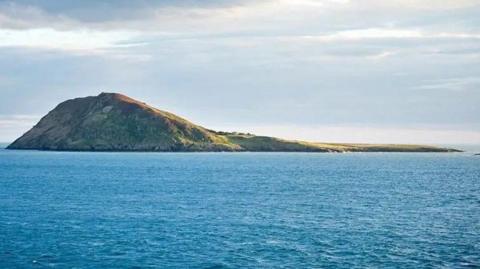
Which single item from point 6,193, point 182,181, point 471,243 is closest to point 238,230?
point 471,243

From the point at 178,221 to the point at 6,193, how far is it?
6180 centimetres

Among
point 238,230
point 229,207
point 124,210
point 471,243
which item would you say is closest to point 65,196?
point 124,210

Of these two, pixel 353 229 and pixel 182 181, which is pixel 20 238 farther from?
pixel 182 181

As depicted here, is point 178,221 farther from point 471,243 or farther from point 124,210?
point 471,243

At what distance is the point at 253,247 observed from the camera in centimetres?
7625

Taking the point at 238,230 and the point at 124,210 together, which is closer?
the point at 238,230

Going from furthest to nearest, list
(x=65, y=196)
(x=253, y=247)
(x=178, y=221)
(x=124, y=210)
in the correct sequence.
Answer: (x=65, y=196)
(x=124, y=210)
(x=178, y=221)
(x=253, y=247)

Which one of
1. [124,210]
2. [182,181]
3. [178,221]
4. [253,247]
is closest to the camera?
[253,247]

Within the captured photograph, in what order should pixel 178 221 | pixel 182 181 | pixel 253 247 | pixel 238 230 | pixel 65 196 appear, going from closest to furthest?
pixel 253 247, pixel 238 230, pixel 178 221, pixel 65 196, pixel 182 181

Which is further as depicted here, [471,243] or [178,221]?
[178,221]

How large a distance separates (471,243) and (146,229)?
1756 inches

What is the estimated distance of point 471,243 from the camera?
7888 cm

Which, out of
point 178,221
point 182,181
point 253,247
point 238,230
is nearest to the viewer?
point 253,247

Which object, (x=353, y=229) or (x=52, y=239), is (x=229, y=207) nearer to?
(x=353, y=229)
